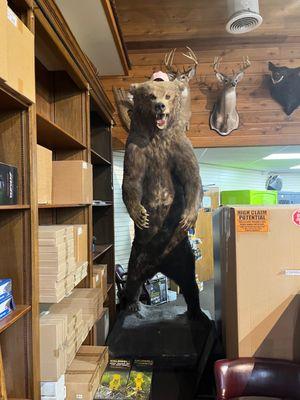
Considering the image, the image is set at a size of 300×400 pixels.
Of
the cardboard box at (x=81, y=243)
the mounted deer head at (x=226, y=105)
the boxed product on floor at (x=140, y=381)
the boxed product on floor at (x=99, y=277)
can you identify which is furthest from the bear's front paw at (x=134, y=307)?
the mounted deer head at (x=226, y=105)

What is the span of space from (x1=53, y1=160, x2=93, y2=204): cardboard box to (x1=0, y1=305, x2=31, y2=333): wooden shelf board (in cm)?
86

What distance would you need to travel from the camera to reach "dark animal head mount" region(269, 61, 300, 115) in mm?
3549

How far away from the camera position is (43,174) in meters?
1.74

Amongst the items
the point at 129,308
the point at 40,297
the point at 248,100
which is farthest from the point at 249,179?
the point at 40,297

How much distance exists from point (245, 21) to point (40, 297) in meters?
3.06

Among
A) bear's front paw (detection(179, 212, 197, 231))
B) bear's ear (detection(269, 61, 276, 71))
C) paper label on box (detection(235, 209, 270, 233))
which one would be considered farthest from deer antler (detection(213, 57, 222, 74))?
paper label on box (detection(235, 209, 270, 233))

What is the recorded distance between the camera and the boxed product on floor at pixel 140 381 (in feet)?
6.56

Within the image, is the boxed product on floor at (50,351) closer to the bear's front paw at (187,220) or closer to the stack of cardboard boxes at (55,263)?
the stack of cardboard boxes at (55,263)

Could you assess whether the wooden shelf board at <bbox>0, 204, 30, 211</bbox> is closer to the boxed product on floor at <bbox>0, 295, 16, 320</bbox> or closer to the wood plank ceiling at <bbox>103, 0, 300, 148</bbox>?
the boxed product on floor at <bbox>0, 295, 16, 320</bbox>

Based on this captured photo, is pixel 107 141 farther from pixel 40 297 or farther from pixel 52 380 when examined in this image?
pixel 52 380

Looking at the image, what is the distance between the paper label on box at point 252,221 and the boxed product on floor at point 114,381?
126 cm

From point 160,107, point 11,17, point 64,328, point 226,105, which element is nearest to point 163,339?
point 64,328

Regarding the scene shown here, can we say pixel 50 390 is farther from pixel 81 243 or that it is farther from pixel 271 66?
pixel 271 66

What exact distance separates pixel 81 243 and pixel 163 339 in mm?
1003
